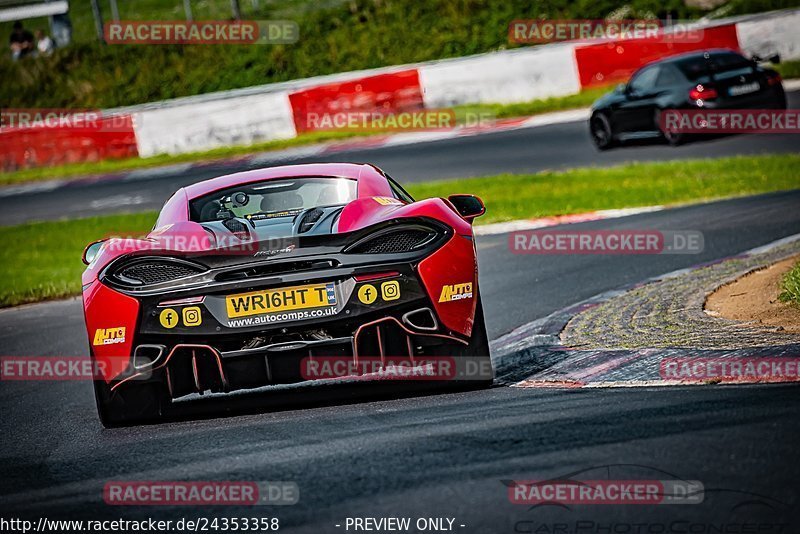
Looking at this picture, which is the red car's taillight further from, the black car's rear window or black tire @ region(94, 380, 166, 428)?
black tire @ region(94, 380, 166, 428)

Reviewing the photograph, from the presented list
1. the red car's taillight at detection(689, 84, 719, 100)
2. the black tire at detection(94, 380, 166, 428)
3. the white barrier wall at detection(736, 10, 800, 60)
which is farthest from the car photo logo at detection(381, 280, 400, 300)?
the white barrier wall at detection(736, 10, 800, 60)

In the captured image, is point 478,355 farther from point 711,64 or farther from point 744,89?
point 711,64

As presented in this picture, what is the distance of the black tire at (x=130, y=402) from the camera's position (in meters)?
6.20

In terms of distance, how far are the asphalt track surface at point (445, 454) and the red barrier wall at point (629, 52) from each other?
17.8m

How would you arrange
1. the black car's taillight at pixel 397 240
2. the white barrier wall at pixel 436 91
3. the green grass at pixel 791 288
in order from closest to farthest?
the black car's taillight at pixel 397 240
the green grass at pixel 791 288
the white barrier wall at pixel 436 91

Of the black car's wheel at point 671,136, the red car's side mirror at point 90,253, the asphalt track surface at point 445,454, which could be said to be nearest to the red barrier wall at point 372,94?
the black car's wheel at point 671,136

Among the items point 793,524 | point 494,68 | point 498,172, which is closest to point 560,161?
point 498,172

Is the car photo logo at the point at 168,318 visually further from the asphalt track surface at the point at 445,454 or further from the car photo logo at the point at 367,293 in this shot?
the car photo logo at the point at 367,293

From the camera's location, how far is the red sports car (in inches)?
233

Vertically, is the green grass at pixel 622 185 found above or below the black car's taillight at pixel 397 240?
below

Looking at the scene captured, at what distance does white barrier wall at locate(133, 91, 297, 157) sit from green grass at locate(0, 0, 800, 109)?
17.4 feet

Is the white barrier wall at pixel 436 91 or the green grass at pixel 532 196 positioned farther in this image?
the white barrier wall at pixel 436 91

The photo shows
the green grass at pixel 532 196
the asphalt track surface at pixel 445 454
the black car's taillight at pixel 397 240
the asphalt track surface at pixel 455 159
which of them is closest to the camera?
the asphalt track surface at pixel 445 454

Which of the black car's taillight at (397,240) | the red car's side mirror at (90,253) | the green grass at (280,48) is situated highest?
the green grass at (280,48)
